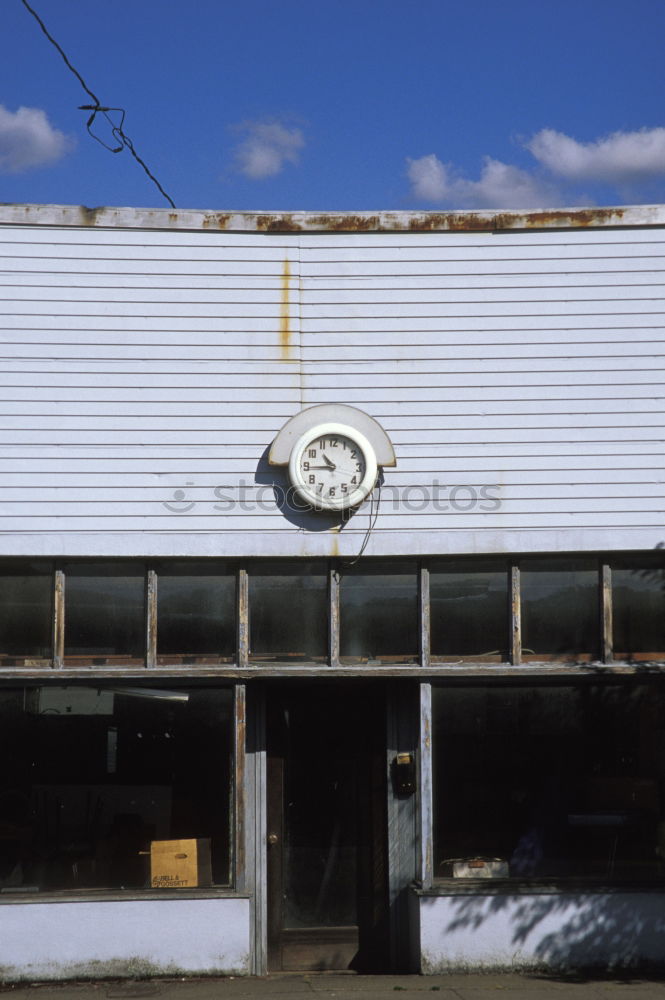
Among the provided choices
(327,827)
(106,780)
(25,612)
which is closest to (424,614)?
(327,827)

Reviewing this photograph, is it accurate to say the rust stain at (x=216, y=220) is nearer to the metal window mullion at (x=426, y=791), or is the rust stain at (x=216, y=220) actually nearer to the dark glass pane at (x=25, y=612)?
the dark glass pane at (x=25, y=612)

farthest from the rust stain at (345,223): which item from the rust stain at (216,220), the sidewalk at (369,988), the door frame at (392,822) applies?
the sidewalk at (369,988)

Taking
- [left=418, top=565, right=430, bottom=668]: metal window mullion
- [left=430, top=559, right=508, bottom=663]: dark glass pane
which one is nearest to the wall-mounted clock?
[left=418, top=565, right=430, bottom=668]: metal window mullion

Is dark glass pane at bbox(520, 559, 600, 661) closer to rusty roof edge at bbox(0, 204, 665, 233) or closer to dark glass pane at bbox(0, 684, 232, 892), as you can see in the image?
dark glass pane at bbox(0, 684, 232, 892)

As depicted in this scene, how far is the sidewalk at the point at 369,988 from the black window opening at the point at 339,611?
234cm

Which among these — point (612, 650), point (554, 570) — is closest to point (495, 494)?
point (554, 570)

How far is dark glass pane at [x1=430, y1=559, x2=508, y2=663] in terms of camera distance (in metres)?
9.52

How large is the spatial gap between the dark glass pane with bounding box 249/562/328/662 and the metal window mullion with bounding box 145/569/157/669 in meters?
0.75

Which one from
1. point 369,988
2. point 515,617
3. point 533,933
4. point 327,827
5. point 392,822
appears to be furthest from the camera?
point 327,827

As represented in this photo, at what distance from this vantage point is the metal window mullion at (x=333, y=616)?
9.39m

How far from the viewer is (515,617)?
9.48 m

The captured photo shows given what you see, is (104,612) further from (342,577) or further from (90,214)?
(90,214)

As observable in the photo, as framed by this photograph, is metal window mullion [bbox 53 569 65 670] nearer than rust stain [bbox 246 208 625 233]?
Yes

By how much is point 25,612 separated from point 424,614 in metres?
3.14
